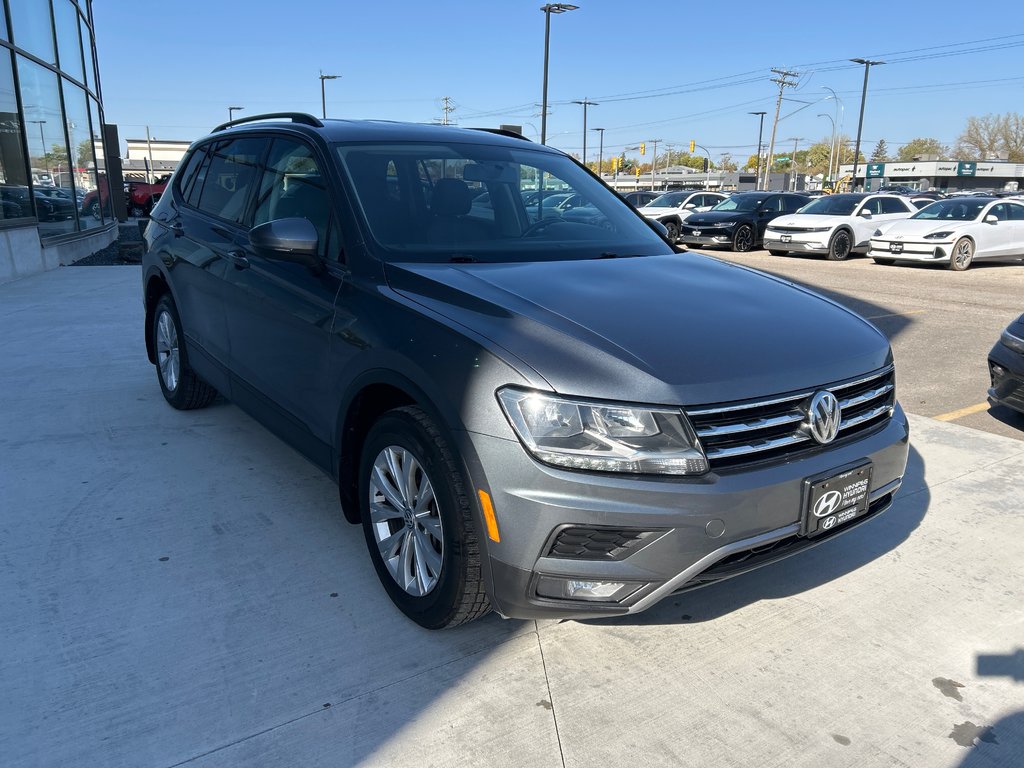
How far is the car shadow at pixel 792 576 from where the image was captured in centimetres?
300

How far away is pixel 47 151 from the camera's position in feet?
45.9

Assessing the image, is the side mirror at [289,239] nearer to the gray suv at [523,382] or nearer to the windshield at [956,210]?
the gray suv at [523,382]

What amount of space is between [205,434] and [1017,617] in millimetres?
4295

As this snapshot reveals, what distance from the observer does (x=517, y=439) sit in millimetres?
2285

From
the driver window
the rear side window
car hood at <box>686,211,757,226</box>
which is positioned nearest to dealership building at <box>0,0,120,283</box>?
the rear side window

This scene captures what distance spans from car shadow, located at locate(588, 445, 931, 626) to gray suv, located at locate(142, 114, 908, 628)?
0.51 meters

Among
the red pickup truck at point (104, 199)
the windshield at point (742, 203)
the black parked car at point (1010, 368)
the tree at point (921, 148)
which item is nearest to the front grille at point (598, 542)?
the black parked car at point (1010, 368)

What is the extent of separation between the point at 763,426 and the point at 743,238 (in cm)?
1808

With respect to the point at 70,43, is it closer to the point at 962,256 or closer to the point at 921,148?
the point at 962,256

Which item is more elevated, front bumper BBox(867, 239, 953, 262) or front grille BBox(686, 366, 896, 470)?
front grille BBox(686, 366, 896, 470)

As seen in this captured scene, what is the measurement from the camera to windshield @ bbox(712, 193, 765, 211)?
1961 cm

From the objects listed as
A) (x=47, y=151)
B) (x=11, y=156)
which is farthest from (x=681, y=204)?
(x=11, y=156)

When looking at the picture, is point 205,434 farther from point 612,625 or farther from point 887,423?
point 887,423

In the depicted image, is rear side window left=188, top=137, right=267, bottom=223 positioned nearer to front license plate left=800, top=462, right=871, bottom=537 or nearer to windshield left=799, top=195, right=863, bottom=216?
front license plate left=800, top=462, right=871, bottom=537
